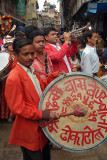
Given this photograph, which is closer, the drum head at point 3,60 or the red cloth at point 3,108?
the drum head at point 3,60

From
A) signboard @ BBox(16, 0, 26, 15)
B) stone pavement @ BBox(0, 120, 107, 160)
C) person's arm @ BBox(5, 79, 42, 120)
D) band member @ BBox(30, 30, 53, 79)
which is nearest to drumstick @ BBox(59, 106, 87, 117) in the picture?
person's arm @ BBox(5, 79, 42, 120)

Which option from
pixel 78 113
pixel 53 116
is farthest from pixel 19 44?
pixel 78 113

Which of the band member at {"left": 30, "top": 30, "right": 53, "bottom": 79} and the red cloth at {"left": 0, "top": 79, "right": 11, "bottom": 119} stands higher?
the band member at {"left": 30, "top": 30, "right": 53, "bottom": 79}

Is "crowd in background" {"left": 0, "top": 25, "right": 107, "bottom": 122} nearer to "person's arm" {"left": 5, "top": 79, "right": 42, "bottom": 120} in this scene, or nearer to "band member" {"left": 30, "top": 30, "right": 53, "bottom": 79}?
"band member" {"left": 30, "top": 30, "right": 53, "bottom": 79}

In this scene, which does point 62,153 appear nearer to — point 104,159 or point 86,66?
point 104,159

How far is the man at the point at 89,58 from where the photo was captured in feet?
11.0

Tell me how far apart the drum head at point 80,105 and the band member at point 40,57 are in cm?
82

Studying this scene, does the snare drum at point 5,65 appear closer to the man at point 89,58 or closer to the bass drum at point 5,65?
the bass drum at point 5,65

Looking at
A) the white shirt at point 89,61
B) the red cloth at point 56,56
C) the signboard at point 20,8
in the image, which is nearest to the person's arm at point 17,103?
the red cloth at point 56,56

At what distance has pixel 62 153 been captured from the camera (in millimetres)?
2771

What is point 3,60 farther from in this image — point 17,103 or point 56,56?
point 17,103

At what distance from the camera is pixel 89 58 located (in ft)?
11.1

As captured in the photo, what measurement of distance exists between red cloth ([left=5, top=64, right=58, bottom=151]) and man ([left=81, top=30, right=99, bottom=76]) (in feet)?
6.38

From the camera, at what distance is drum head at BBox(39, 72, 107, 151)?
161 cm
